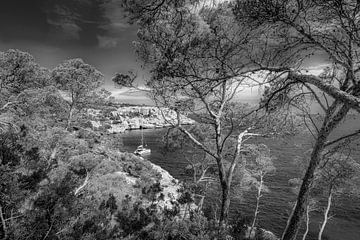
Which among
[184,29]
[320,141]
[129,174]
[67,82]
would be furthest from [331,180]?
[67,82]

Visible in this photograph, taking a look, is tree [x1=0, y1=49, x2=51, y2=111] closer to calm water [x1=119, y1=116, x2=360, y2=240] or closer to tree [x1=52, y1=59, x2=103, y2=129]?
tree [x1=52, y1=59, x2=103, y2=129]

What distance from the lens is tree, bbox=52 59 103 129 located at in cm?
1463

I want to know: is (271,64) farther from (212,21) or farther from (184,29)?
(184,29)

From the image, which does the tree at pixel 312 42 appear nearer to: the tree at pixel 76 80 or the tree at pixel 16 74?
the tree at pixel 16 74

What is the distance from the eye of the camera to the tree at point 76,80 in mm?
14633

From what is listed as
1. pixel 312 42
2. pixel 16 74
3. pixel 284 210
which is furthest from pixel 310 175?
pixel 284 210

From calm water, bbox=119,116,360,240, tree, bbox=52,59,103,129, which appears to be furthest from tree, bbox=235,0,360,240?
tree, bbox=52,59,103,129

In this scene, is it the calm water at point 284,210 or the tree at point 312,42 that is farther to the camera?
the calm water at point 284,210

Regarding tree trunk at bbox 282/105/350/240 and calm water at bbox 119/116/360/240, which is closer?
tree trunk at bbox 282/105/350/240

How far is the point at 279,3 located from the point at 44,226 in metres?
4.56

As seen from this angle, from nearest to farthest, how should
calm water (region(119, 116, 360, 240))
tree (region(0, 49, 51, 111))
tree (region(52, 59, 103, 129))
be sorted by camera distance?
tree (region(0, 49, 51, 111))
tree (region(52, 59, 103, 129))
calm water (region(119, 116, 360, 240))

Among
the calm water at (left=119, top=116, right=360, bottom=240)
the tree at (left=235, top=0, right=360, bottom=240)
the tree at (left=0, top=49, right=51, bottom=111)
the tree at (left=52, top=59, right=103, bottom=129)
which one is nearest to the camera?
the tree at (left=235, top=0, right=360, bottom=240)

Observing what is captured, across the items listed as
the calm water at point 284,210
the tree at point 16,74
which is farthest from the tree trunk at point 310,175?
the tree at point 16,74

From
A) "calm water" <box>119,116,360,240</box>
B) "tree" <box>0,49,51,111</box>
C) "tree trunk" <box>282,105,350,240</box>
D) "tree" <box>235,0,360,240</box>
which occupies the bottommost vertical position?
"calm water" <box>119,116,360,240</box>
